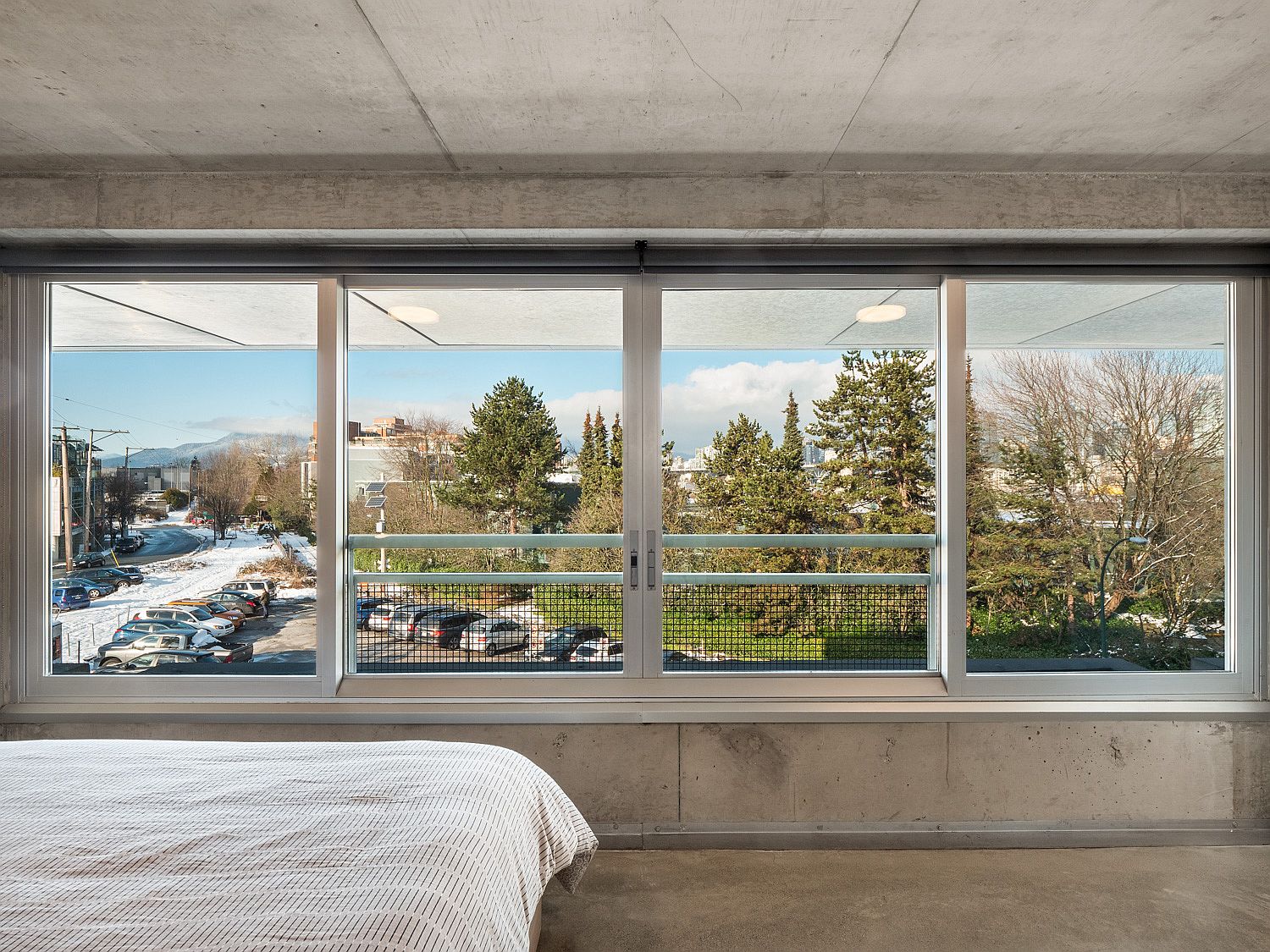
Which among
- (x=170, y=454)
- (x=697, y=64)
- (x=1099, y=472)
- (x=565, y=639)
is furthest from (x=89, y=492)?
(x=1099, y=472)

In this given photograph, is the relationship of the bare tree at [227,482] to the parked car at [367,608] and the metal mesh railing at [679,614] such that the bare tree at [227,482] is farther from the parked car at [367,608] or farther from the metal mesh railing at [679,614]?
the parked car at [367,608]

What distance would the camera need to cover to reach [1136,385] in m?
3.07

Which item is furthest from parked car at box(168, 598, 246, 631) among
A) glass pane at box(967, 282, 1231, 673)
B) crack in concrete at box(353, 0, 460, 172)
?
glass pane at box(967, 282, 1231, 673)

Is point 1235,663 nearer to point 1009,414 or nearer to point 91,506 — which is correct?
point 1009,414

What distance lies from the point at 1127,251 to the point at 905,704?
2106mm

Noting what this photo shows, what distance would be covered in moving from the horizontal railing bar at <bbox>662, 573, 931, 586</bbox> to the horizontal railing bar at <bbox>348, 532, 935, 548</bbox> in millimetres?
118

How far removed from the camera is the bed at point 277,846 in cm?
123

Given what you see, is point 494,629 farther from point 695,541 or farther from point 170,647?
point 170,647

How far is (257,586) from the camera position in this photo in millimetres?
3076

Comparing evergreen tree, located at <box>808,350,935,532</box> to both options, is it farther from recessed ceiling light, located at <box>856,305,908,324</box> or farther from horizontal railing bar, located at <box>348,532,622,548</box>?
horizontal railing bar, located at <box>348,532,622,548</box>

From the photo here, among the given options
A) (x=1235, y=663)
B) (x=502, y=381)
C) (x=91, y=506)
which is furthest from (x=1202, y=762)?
(x=91, y=506)

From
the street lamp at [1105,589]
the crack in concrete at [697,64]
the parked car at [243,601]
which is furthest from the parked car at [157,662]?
the street lamp at [1105,589]

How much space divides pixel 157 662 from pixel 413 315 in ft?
6.13

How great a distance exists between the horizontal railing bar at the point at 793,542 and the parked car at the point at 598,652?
0.49 meters
